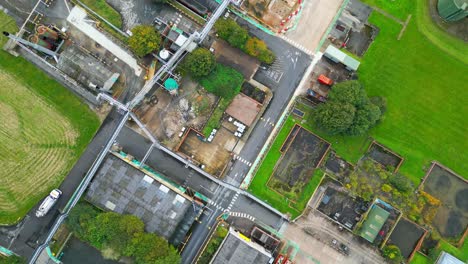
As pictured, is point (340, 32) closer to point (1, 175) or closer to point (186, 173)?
point (186, 173)

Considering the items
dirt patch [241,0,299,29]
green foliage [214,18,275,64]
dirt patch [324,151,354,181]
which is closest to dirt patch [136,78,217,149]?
green foliage [214,18,275,64]

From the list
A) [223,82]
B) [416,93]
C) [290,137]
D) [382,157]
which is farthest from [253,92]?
[416,93]

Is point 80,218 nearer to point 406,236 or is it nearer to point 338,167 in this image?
point 338,167

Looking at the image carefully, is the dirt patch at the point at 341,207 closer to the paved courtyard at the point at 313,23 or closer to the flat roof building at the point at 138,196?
the flat roof building at the point at 138,196

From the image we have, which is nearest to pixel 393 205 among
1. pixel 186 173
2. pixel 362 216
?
pixel 362 216

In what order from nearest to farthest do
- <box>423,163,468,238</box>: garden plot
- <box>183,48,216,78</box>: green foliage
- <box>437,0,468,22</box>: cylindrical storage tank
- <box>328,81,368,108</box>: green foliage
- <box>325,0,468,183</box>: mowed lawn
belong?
<box>328,81,368,108</box>: green foliage < <box>437,0,468,22</box>: cylindrical storage tank < <box>183,48,216,78</box>: green foliage < <box>423,163,468,238</box>: garden plot < <box>325,0,468,183</box>: mowed lawn

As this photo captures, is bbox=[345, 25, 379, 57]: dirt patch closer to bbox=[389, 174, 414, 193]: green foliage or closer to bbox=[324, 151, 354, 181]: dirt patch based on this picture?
bbox=[324, 151, 354, 181]: dirt patch
